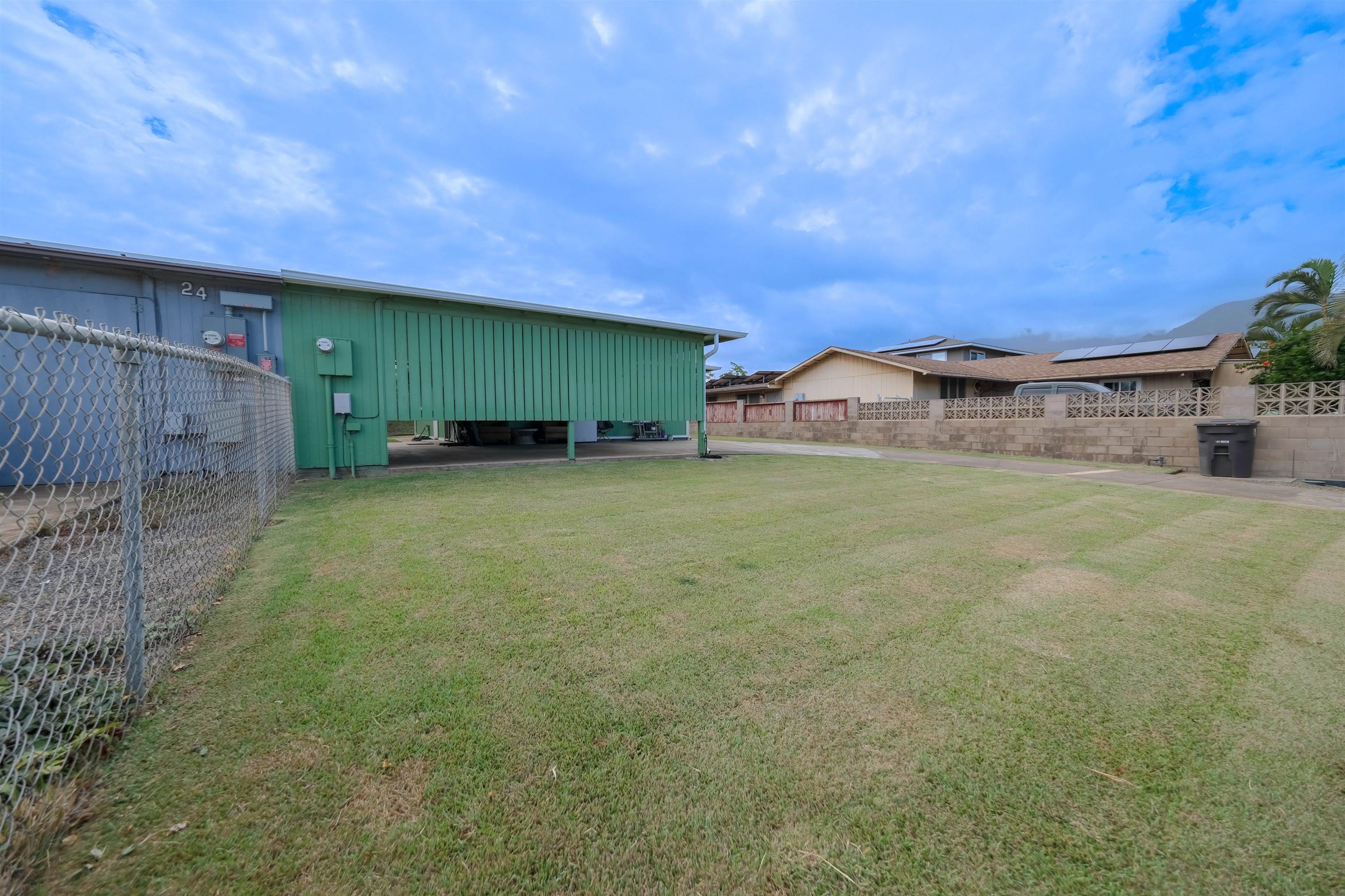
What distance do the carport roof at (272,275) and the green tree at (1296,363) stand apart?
16.8 meters

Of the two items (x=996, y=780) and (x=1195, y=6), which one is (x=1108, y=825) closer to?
(x=996, y=780)

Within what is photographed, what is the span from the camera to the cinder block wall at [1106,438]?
A: 28.3ft

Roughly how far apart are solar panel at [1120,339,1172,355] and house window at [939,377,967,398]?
627 cm

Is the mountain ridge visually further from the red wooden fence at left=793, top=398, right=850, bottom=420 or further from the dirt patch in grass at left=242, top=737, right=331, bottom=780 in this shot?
the dirt patch in grass at left=242, top=737, right=331, bottom=780

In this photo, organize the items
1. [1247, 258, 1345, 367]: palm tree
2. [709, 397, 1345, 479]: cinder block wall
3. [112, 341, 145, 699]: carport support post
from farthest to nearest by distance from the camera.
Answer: [1247, 258, 1345, 367]: palm tree, [709, 397, 1345, 479]: cinder block wall, [112, 341, 145, 699]: carport support post

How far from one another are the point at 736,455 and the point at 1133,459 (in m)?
9.01

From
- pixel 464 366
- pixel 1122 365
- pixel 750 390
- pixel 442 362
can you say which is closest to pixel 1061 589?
pixel 464 366

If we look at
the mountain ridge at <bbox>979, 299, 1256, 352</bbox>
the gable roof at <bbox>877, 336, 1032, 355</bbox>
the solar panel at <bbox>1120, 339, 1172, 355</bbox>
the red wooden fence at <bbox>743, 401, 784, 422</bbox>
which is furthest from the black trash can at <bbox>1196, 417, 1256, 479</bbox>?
the mountain ridge at <bbox>979, 299, 1256, 352</bbox>

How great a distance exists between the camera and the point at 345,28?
10305mm

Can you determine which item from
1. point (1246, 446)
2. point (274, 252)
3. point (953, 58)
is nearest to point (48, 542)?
point (1246, 446)

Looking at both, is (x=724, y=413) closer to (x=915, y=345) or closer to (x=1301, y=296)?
(x=915, y=345)

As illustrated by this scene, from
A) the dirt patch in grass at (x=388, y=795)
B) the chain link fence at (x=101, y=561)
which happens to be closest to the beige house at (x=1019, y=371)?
the chain link fence at (x=101, y=561)

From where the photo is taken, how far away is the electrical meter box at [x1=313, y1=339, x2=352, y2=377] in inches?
295

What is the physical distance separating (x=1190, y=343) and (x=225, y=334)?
30924mm
